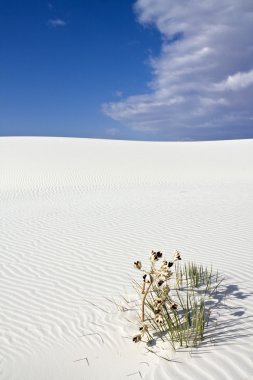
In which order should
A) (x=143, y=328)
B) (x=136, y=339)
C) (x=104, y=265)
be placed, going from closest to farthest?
(x=136, y=339), (x=143, y=328), (x=104, y=265)

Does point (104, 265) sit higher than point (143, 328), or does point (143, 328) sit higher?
point (104, 265)

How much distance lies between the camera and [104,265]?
6.49 metres

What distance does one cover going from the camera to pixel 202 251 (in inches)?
283

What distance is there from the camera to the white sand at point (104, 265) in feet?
11.3

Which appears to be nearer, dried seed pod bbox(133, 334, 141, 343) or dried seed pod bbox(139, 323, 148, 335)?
dried seed pod bbox(133, 334, 141, 343)

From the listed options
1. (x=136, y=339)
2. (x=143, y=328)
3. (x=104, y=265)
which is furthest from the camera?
(x=104, y=265)

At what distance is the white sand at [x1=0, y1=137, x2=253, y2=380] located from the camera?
345 cm

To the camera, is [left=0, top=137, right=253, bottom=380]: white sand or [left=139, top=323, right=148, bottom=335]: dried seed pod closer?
[left=0, top=137, right=253, bottom=380]: white sand

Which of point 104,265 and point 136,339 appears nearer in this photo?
point 136,339

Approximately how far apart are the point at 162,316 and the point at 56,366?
3.82ft

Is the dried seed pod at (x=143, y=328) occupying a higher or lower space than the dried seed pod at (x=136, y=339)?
higher

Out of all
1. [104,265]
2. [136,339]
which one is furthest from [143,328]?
[104,265]

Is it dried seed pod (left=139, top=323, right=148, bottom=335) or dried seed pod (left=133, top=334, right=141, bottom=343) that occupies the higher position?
dried seed pod (left=139, top=323, right=148, bottom=335)

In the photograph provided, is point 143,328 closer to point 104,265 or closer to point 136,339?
point 136,339
